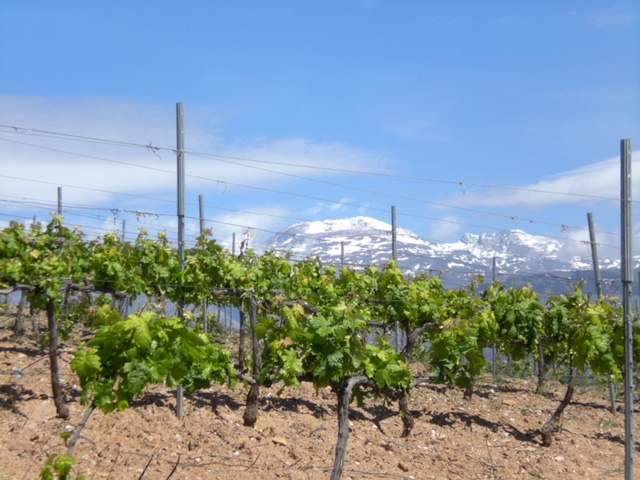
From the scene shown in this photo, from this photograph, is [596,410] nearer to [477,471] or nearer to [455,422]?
[455,422]

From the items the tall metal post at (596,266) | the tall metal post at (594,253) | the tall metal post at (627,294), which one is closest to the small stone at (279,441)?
the tall metal post at (627,294)

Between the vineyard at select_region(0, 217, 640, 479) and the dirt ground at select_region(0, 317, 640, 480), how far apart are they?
0.03 m

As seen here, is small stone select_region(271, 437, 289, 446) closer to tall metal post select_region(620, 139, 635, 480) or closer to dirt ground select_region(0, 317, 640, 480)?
dirt ground select_region(0, 317, 640, 480)

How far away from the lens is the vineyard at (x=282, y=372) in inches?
250

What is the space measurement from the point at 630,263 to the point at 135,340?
15.9 ft

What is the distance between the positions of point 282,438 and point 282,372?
2.69m

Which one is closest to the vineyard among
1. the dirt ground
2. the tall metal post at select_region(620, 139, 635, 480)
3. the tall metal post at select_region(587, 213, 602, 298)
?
the dirt ground

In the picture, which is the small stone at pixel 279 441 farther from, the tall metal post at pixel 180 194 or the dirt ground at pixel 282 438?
the tall metal post at pixel 180 194

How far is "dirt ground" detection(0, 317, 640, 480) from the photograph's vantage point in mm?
7473

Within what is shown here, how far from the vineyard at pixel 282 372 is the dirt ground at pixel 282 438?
31 millimetres

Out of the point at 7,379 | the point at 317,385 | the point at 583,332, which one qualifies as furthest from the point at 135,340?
the point at 583,332

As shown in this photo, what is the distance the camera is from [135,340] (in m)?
4.44

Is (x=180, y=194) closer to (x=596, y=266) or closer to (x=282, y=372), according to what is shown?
(x=282, y=372)

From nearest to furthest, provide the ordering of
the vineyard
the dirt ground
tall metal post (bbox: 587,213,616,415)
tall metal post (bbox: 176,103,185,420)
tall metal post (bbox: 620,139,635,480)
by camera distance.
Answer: the vineyard, tall metal post (bbox: 620,139,635,480), the dirt ground, tall metal post (bbox: 176,103,185,420), tall metal post (bbox: 587,213,616,415)
